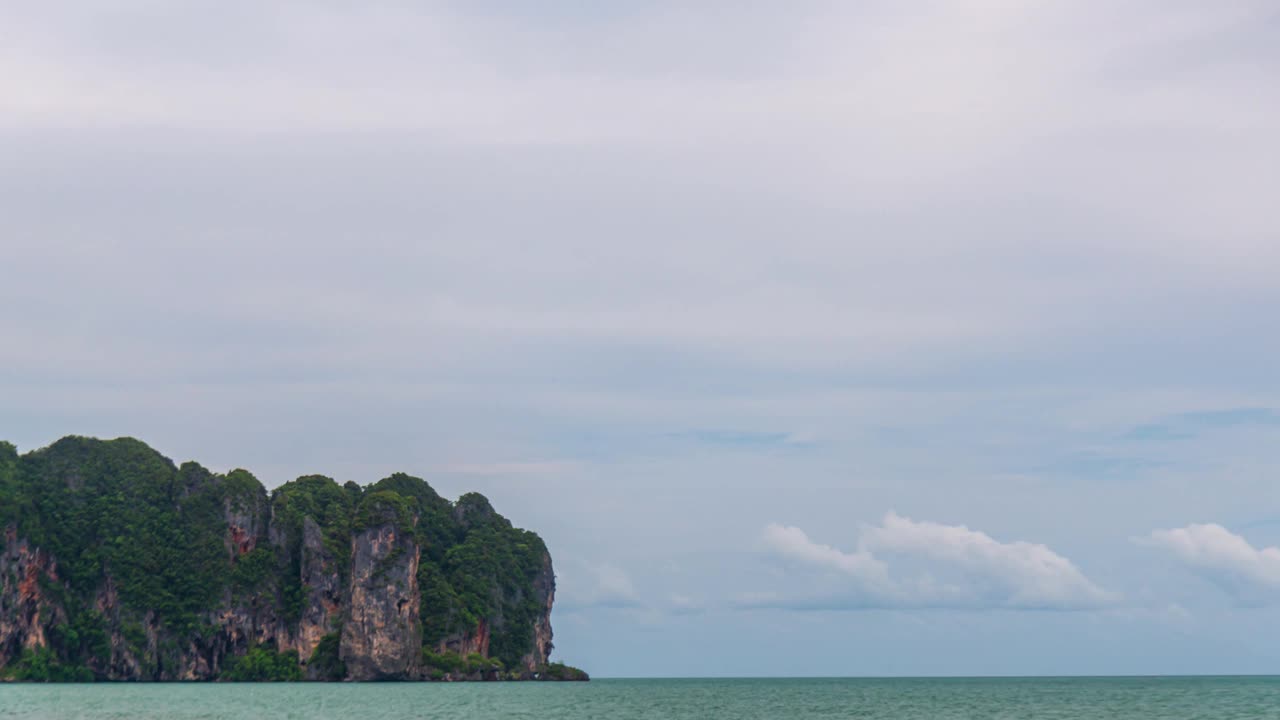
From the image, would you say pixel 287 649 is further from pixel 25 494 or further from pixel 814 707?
pixel 814 707

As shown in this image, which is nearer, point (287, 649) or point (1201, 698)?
point (1201, 698)

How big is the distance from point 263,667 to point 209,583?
1286 cm

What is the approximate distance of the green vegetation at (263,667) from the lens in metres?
155

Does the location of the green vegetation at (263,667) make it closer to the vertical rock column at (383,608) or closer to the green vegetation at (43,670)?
the vertical rock column at (383,608)

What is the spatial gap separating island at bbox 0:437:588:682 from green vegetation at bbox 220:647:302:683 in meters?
0.18

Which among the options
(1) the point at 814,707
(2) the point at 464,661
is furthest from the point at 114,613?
(1) the point at 814,707

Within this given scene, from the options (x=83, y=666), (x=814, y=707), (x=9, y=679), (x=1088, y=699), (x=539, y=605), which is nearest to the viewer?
(x=814, y=707)

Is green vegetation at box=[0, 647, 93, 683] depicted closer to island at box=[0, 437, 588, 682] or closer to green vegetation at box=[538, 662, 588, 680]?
island at box=[0, 437, 588, 682]

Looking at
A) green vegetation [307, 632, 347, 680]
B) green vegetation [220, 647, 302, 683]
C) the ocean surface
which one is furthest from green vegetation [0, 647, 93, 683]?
green vegetation [307, 632, 347, 680]

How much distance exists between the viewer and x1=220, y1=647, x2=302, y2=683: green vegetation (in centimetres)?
15475

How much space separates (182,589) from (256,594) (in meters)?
9.25

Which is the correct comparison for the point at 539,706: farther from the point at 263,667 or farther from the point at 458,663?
the point at 263,667

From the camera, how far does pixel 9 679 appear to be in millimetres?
139750

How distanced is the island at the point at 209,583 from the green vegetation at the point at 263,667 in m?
0.18
